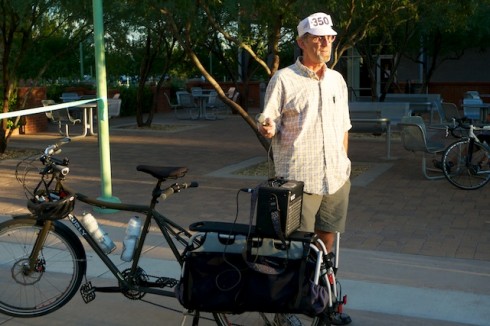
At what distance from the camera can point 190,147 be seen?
52.1ft

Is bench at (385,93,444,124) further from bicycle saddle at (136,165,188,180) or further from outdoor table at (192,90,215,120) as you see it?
bicycle saddle at (136,165,188,180)

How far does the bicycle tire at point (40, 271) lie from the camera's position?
4941mm

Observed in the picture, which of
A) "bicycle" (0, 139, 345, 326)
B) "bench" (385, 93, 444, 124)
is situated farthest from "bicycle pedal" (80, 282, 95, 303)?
"bench" (385, 93, 444, 124)

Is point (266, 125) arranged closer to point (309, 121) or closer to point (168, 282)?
point (309, 121)

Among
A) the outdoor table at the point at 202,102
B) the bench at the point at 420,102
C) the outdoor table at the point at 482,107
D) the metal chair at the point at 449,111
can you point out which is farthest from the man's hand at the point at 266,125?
the outdoor table at the point at 202,102

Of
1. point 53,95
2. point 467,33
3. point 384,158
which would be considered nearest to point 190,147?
point 384,158

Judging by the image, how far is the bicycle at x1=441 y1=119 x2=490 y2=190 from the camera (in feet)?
33.4

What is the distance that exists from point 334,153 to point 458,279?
2.03 meters

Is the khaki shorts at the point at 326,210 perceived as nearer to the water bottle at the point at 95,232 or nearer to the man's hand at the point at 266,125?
the man's hand at the point at 266,125

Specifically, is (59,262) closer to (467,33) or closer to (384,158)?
(384,158)

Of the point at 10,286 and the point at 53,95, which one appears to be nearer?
the point at 10,286

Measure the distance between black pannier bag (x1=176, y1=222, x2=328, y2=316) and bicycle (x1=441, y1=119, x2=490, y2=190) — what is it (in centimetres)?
672

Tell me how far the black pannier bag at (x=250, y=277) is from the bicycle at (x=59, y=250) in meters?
0.70

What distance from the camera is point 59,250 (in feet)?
16.4
